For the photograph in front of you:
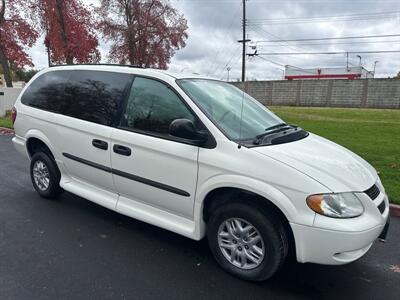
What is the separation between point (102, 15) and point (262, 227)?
23261 mm

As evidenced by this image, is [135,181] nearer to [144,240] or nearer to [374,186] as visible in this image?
[144,240]

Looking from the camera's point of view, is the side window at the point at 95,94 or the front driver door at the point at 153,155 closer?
the front driver door at the point at 153,155

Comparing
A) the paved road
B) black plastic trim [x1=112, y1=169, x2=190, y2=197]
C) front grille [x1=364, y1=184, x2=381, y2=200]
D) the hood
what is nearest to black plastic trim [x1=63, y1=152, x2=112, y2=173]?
black plastic trim [x1=112, y1=169, x2=190, y2=197]

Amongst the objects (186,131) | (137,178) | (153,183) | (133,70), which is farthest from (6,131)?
(186,131)

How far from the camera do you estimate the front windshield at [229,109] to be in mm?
3203

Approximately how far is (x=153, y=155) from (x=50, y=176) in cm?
204

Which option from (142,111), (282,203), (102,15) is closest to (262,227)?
(282,203)

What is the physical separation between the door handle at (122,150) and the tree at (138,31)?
818 inches

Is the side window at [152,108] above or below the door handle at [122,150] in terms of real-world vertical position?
above

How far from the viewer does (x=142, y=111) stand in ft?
11.7

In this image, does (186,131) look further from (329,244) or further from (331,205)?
(329,244)

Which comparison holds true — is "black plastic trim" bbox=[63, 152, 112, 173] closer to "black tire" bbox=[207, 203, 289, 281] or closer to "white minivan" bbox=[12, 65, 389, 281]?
"white minivan" bbox=[12, 65, 389, 281]

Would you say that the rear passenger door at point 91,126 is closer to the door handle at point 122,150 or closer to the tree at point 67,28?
the door handle at point 122,150

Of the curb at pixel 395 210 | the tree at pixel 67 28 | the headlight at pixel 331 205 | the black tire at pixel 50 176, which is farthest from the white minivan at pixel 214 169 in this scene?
the tree at pixel 67 28
